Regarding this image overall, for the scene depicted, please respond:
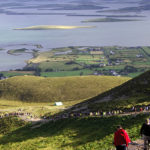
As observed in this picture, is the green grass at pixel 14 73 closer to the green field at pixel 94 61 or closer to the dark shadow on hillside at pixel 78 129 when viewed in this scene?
the green field at pixel 94 61

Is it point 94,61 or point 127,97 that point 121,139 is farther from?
point 94,61

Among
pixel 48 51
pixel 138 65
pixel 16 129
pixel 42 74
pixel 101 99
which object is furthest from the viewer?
pixel 48 51

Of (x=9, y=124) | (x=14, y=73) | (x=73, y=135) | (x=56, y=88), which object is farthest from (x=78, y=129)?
(x=14, y=73)

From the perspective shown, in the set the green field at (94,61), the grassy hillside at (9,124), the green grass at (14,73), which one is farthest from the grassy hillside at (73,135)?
the green grass at (14,73)

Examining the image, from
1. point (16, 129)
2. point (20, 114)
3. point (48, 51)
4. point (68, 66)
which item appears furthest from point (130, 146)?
point (48, 51)

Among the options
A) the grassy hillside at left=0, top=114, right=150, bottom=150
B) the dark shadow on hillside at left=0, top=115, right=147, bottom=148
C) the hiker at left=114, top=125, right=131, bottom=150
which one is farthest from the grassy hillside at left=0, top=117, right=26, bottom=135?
the hiker at left=114, top=125, right=131, bottom=150

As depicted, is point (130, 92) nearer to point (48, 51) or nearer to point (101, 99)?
point (101, 99)
